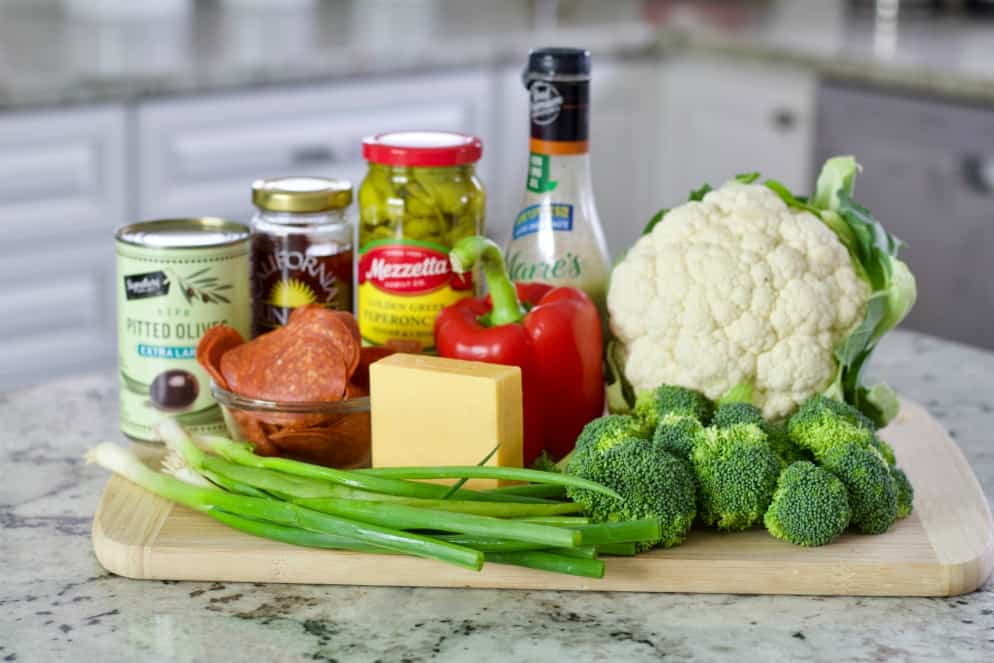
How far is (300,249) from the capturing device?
127 cm

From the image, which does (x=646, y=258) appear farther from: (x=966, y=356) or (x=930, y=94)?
(x=930, y=94)

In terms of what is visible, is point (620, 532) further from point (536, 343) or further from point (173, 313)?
point (173, 313)

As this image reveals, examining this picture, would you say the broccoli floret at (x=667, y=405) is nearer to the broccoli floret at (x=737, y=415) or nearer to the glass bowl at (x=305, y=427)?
the broccoli floret at (x=737, y=415)

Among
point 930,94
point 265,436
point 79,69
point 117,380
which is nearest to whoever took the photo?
point 265,436

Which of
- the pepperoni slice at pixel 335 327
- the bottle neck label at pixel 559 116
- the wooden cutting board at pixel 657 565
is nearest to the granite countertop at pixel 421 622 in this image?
the wooden cutting board at pixel 657 565

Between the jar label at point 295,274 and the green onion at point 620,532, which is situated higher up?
the jar label at point 295,274

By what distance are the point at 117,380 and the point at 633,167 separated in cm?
198

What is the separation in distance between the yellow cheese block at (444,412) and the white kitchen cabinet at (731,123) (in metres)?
1.98

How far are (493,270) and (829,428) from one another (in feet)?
1.07

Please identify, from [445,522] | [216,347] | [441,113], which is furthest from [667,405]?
[441,113]

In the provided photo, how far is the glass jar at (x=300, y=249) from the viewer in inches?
49.5

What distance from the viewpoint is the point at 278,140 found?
2719 mm

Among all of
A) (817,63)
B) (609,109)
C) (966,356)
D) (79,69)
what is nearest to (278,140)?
(79,69)

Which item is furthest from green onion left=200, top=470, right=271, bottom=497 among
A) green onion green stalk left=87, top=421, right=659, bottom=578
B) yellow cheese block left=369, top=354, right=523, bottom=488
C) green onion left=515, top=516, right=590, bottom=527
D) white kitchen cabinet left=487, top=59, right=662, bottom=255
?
white kitchen cabinet left=487, top=59, right=662, bottom=255
